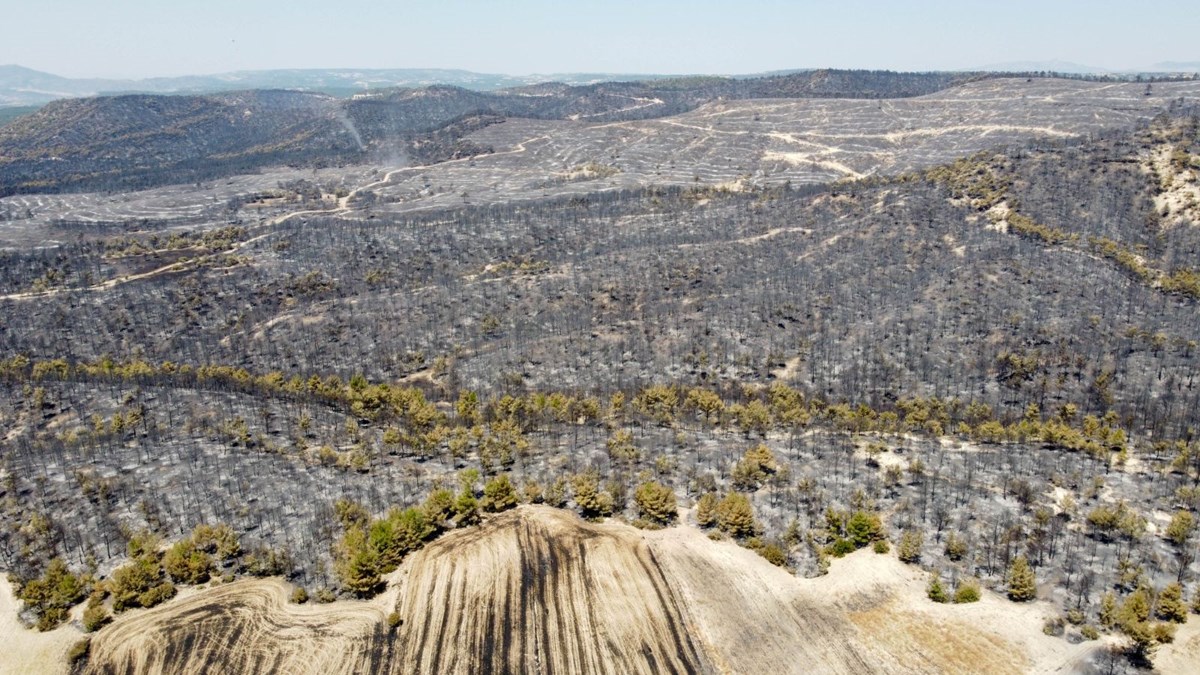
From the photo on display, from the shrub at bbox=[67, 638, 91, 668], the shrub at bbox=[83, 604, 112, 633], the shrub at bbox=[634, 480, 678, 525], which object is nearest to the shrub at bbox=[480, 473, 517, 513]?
the shrub at bbox=[634, 480, 678, 525]

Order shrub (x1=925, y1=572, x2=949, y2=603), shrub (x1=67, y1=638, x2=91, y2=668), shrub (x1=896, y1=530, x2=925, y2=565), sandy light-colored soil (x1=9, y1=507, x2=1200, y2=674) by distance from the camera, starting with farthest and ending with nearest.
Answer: shrub (x1=896, y1=530, x2=925, y2=565), shrub (x1=925, y1=572, x2=949, y2=603), shrub (x1=67, y1=638, x2=91, y2=668), sandy light-colored soil (x1=9, y1=507, x2=1200, y2=674)

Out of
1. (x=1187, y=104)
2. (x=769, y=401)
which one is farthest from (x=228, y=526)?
(x=1187, y=104)

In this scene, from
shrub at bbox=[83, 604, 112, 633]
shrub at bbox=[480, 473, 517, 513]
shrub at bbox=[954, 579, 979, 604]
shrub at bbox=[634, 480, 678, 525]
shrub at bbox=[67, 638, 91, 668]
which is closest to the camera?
shrub at bbox=[67, 638, 91, 668]

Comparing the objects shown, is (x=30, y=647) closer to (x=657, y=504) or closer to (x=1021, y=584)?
(x=657, y=504)

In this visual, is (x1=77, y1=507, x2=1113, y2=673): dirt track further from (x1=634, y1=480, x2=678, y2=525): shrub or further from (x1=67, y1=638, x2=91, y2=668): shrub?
(x1=634, y1=480, x2=678, y2=525): shrub

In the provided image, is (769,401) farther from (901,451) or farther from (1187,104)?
(1187,104)

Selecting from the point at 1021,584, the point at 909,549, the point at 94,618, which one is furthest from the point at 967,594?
the point at 94,618

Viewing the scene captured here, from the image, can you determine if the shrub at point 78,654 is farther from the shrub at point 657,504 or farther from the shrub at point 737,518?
the shrub at point 737,518
